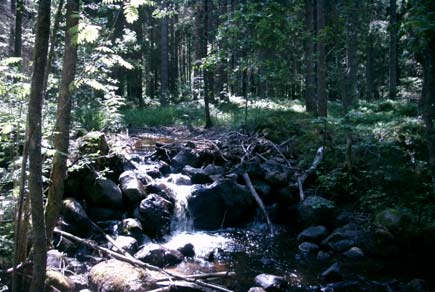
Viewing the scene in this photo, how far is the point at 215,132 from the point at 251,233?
6.35 meters

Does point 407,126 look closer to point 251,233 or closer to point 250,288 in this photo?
point 251,233

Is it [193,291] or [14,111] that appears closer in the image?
[14,111]

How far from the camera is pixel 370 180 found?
9.98m

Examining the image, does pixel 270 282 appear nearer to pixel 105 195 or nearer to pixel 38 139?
pixel 105 195

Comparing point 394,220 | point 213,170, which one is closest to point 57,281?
point 394,220

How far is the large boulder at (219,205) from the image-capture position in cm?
1041

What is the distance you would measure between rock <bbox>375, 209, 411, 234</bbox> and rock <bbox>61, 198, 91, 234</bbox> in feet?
18.8

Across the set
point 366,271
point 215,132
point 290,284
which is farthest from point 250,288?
point 215,132

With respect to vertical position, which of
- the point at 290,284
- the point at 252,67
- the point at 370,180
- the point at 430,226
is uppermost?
the point at 252,67

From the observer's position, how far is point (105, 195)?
9.48m

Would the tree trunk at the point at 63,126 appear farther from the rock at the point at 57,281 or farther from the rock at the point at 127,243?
the rock at the point at 127,243

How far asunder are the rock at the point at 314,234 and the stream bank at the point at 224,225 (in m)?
0.02

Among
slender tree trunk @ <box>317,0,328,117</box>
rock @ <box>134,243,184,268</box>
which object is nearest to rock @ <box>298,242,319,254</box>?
rock @ <box>134,243,184,268</box>

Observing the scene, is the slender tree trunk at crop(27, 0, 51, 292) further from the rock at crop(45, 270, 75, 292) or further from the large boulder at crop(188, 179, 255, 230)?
the large boulder at crop(188, 179, 255, 230)
